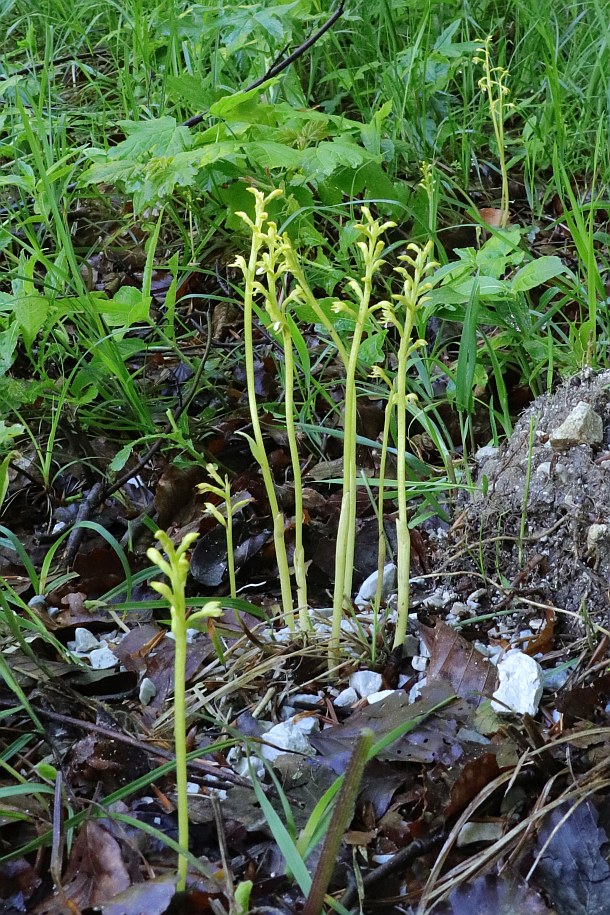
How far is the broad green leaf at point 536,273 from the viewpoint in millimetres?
2018

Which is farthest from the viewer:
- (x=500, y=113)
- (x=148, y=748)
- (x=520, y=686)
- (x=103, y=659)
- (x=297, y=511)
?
(x=500, y=113)

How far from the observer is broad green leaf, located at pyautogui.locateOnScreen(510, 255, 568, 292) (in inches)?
79.4

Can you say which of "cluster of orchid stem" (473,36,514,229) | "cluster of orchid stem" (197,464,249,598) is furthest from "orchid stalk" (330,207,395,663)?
"cluster of orchid stem" (473,36,514,229)

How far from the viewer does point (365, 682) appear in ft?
4.99

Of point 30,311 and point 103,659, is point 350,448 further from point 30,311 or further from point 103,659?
point 30,311

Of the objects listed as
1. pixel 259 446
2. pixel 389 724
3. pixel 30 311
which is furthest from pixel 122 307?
pixel 389 724

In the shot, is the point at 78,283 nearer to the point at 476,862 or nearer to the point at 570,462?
the point at 570,462

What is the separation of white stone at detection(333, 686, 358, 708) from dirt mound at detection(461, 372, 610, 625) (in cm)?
42

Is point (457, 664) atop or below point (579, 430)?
below

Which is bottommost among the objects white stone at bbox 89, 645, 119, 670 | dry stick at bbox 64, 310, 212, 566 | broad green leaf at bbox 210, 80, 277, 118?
white stone at bbox 89, 645, 119, 670

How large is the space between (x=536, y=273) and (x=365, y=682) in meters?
1.13

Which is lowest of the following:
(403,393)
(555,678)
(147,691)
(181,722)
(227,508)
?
(555,678)

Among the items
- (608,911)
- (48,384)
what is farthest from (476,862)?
(48,384)

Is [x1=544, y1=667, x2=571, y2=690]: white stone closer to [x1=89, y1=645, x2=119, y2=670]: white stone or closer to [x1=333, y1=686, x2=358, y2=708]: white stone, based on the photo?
[x1=333, y1=686, x2=358, y2=708]: white stone
